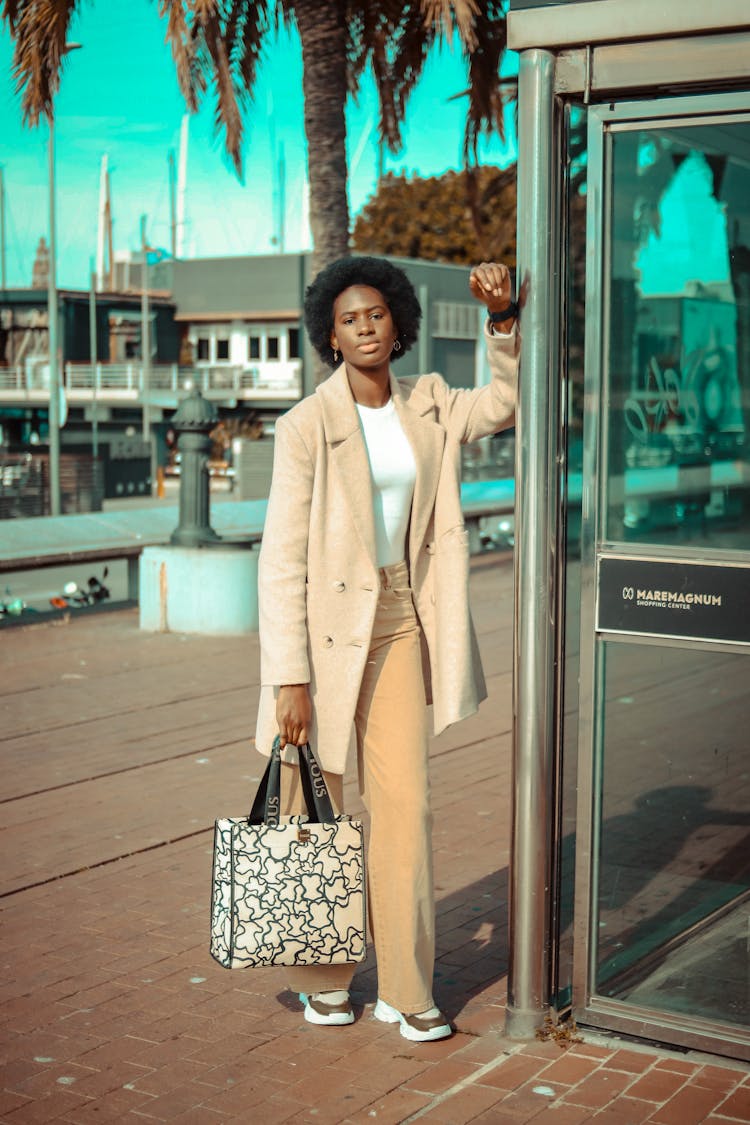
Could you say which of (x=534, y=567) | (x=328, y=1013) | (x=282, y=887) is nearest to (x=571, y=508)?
(x=534, y=567)

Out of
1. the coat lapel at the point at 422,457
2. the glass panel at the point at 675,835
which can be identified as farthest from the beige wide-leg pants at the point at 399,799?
the glass panel at the point at 675,835

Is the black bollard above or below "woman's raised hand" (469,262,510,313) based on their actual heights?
below

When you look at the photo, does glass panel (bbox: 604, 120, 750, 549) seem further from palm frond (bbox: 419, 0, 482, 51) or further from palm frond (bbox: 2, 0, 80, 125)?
palm frond (bbox: 2, 0, 80, 125)

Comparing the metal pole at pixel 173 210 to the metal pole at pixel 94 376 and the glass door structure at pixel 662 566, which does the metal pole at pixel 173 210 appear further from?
the glass door structure at pixel 662 566

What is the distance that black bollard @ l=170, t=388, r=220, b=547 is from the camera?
1101cm

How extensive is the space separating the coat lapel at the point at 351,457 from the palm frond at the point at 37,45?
33.8 feet

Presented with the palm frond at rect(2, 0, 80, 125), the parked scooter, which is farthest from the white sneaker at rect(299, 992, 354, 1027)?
the palm frond at rect(2, 0, 80, 125)

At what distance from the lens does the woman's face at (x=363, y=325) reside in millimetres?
3852

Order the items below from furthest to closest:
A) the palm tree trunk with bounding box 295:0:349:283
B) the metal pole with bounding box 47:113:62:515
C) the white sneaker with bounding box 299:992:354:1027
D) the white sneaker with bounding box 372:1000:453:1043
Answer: the metal pole with bounding box 47:113:62:515 → the palm tree trunk with bounding box 295:0:349:283 → the white sneaker with bounding box 299:992:354:1027 → the white sneaker with bounding box 372:1000:453:1043

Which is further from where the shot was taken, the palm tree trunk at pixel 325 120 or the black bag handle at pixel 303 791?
the palm tree trunk at pixel 325 120

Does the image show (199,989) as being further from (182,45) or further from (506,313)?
(182,45)

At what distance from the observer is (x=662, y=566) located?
3.63 metres

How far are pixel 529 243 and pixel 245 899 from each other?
177 centimetres

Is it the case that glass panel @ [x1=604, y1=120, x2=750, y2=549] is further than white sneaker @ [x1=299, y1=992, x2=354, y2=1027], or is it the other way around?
white sneaker @ [x1=299, y1=992, x2=354, y2=1027]
